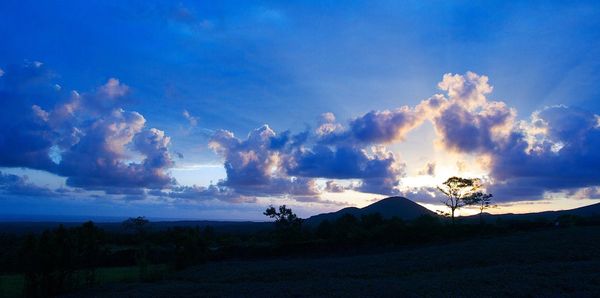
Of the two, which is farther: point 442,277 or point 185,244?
point 185,244

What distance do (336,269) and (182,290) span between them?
36.4 ft

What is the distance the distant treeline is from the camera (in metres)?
30.3

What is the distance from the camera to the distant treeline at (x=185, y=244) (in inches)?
1193

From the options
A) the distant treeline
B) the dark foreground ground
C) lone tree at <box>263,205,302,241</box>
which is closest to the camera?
the dark foreground ground

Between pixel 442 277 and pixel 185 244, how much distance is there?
28.5m

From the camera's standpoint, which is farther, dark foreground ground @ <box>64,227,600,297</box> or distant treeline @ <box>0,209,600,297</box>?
distant treeline @ <box>0,209,600,297</box>

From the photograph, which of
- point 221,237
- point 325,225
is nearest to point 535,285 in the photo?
point 325,225

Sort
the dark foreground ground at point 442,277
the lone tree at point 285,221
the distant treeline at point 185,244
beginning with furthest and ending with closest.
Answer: the lone tree at point 285,221 < the distant treeline at point 185,244 < the dark foreground ground at point 442,277

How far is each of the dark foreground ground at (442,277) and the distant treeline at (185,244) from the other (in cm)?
317

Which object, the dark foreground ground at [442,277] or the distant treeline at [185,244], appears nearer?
the dark foreground ground at [442,277]

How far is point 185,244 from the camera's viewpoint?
146 feet

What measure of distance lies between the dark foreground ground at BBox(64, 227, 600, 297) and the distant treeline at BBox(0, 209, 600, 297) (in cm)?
317

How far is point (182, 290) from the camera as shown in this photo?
25.6m

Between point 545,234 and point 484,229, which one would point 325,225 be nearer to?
point 484,229
